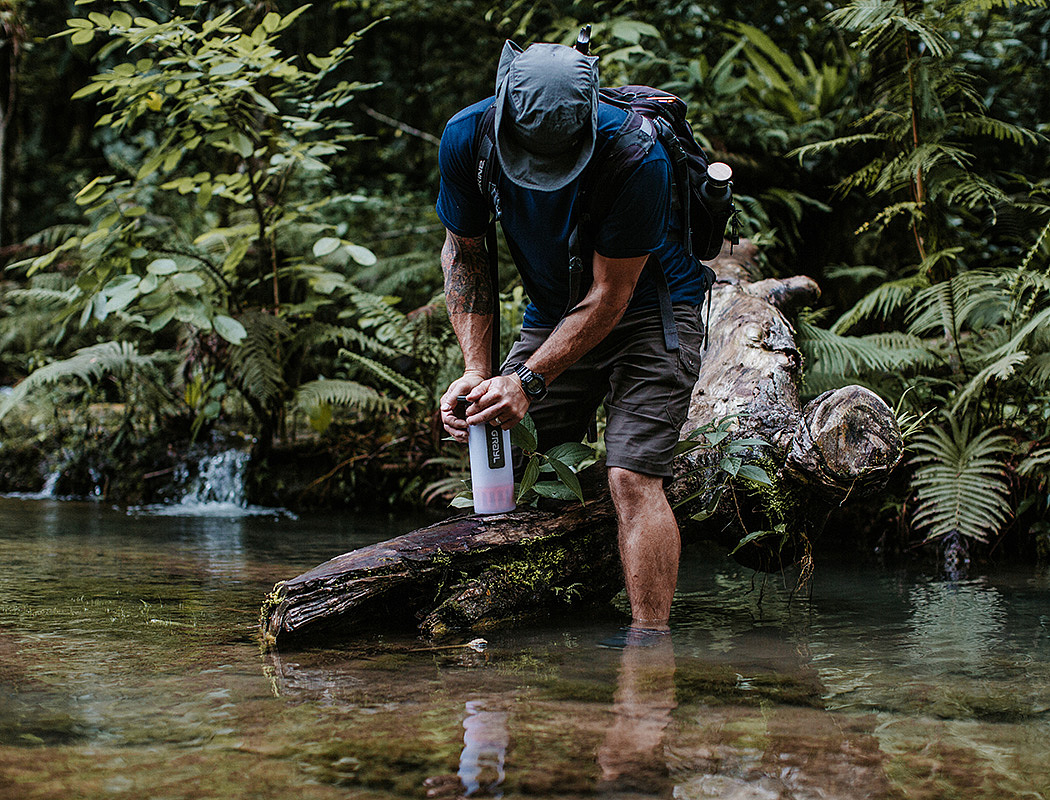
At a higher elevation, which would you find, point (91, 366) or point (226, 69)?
point (226, 69)

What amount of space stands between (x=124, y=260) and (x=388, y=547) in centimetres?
393

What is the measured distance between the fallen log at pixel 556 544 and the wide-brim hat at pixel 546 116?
4.25 ft

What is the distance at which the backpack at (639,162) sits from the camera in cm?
296

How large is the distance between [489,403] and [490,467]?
341 mm

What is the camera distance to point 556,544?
336 cm

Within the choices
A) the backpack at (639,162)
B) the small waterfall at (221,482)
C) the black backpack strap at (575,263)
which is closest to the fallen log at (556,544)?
the backpack at (639,162)

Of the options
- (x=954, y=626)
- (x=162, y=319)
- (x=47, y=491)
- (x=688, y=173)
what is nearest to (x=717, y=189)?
(x=688, y=173)

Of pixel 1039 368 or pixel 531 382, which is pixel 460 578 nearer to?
pixel 531 382

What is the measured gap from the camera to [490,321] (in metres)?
3.49

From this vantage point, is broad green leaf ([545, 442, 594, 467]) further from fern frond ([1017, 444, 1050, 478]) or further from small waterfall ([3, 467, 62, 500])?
small waterfall ([3, 467, 62, 500])

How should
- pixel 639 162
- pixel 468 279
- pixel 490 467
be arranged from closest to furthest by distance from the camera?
pixel 639 162, pixel 490 467, pixel 468 279

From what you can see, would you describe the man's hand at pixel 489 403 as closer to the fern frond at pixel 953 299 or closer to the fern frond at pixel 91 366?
the fern frond at pixel 953 299

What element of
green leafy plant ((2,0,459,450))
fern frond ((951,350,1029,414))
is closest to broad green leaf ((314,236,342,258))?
green leafy plant ((2,0,459,450))

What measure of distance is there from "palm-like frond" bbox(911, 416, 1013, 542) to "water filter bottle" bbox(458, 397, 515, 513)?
270 centimetres
